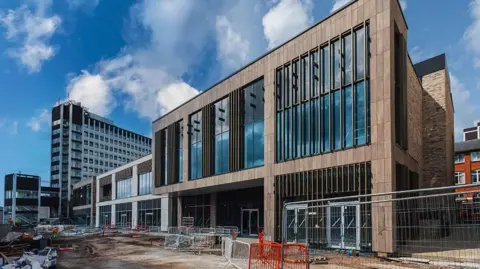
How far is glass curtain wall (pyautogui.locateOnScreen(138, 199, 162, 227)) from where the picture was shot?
53.0 meters

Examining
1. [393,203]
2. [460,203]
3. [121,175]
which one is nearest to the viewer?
[460,203]

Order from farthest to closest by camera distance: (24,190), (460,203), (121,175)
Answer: (24,190)
(121,175)
(460,203)

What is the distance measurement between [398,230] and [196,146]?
3313cm

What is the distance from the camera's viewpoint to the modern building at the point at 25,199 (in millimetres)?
126312

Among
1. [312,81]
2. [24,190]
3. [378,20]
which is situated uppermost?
[378,20]

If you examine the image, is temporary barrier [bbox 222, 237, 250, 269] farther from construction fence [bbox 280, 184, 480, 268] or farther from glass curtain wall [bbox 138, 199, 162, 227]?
glass curtain wall [bbox 138, 199, 162, 227]

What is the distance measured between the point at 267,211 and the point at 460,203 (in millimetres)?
21915

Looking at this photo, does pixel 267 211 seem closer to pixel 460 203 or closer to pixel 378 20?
pixel 378 20

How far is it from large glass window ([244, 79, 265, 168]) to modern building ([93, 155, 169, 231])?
20.3 m

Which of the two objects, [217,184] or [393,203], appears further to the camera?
[217,184]

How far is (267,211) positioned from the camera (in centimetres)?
2827

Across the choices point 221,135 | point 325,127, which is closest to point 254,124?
point 221,135

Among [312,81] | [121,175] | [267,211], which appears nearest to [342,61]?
[312,81]

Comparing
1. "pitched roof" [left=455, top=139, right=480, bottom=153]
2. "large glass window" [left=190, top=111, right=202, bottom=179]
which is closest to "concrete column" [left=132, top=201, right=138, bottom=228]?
"large glass window" [left=190, top=111, right=202, bottom=179]
